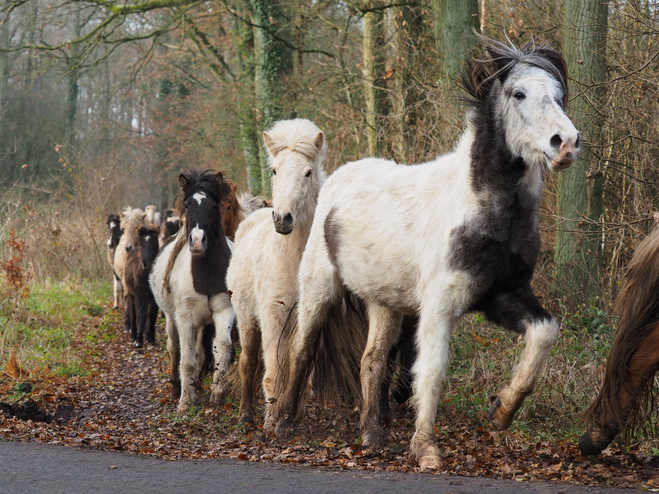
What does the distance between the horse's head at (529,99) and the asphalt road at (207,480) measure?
1.89 m

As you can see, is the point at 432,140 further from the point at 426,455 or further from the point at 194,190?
the point at 426,455

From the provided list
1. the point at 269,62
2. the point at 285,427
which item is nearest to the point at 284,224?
the point at 285,427

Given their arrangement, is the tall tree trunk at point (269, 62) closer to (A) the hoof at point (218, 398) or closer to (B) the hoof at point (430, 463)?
(A) the hoof at point (218, 398)

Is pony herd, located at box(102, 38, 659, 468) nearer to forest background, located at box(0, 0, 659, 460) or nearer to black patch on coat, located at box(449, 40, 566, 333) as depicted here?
black patch on coat, located at box(449, 40, 566, 333)

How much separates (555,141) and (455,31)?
6.74 metres

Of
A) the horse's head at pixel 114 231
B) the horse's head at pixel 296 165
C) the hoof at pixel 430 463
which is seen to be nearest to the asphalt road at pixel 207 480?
the hoof at pixel 430 463

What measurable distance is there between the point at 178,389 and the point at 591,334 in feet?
16.1

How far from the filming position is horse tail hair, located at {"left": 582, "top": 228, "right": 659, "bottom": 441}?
198 inches

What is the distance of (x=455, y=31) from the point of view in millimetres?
10961

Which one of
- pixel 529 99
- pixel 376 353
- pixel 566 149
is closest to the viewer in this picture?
pixel 566 149

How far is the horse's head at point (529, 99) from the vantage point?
4641 millimetres

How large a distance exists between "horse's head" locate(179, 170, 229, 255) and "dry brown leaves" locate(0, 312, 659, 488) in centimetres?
190

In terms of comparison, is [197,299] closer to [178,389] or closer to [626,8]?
[178,389]

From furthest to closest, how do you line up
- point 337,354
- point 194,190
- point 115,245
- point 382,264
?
point 115,245 < point 194,190 < point 337,354 < point 382,264
